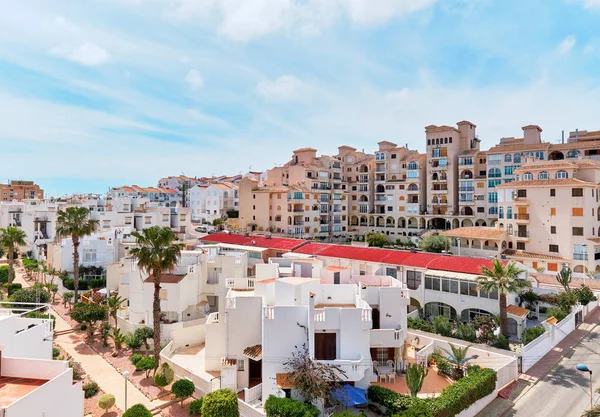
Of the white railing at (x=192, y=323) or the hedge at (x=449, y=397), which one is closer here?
the hedge at (x=449, y=397)

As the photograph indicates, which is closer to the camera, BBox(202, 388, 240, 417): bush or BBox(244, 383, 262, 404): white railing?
BBox(202, 388, 240, 417): bush

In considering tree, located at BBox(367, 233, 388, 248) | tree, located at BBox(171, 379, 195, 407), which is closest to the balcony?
tree, located at BBox(171, 379, 195, 407)

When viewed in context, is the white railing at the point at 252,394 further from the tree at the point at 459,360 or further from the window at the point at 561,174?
the window at the point at 561,174

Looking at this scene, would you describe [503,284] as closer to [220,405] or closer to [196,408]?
[220,405]

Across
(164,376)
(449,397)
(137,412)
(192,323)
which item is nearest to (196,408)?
(137,412)

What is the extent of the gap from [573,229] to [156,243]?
4943 centimetres

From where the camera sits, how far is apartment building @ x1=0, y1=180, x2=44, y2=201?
445 ft

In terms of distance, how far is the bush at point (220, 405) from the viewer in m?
21.4

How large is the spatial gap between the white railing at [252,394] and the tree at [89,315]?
1929 centimetres

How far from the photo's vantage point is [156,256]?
27703 millimetres

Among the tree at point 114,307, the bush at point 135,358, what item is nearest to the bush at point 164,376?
the bush at point 135,358

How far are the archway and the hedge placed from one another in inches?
488

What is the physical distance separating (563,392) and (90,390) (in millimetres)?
30183

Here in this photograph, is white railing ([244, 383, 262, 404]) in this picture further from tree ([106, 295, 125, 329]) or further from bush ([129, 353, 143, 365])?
tree ([106, 295, 125, 329])
